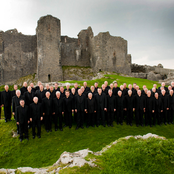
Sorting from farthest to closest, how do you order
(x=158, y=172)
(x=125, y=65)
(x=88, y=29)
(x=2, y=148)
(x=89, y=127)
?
(x=88, y=29) → (x=125, y=65) → (x=89, y=127) → (x=2, y=148) → (x=158, y=172)

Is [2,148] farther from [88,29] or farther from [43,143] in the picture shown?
[88,29]

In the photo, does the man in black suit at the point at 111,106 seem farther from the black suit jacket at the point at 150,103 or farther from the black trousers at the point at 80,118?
the black suit jacket at the point at 150,103

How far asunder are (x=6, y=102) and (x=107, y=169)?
8.37 metres

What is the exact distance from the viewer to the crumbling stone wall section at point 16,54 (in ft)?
106

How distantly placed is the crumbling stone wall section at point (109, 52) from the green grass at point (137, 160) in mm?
25385

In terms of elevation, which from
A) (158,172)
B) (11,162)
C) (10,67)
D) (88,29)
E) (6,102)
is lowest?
(11,162)

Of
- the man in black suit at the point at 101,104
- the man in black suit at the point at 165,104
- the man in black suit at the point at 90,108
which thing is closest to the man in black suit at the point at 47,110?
the man in black suit at the point at 90,108

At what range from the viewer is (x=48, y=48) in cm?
2925

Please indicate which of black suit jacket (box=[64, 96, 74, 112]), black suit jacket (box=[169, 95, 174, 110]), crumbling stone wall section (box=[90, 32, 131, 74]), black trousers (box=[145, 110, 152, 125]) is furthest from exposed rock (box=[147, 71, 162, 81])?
black suit jacket (box=[64, 96, 74, 112])

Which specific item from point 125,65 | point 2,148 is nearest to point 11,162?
point 2,148

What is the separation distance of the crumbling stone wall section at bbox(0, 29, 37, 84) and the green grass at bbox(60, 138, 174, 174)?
30424 mm

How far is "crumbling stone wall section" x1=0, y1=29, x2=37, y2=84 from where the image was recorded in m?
32.3

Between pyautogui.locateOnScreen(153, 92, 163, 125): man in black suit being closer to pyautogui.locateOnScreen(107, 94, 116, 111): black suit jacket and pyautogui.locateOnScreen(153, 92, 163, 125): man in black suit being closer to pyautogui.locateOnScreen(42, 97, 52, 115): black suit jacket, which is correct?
pyautogui.locateOnScreen(107, 94, 116, 111): black suit jacket

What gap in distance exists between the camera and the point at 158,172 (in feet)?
13.7
